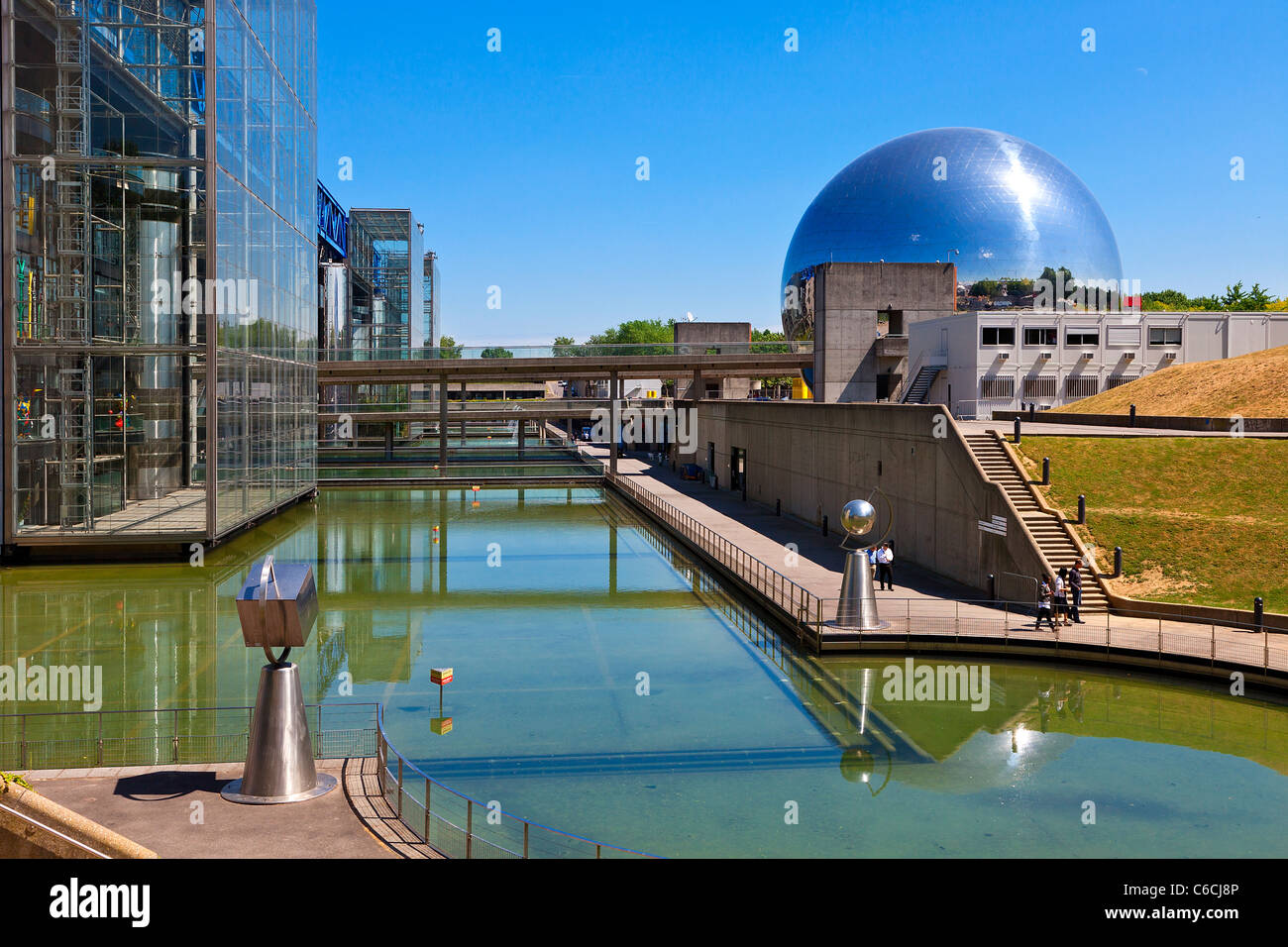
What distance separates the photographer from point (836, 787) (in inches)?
560

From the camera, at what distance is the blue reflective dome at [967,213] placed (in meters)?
80.7

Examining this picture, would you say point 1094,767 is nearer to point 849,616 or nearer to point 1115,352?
point 849,616

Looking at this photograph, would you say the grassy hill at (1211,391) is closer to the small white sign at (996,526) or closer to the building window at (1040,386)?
the building window at (1040,386)

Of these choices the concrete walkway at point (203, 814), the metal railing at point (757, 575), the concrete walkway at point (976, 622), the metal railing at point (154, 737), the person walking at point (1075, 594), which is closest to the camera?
the concrete walkway at point (203, 814)

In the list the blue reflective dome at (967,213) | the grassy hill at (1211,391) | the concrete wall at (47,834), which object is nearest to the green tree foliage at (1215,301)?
the blue reflective dome at (967,213)

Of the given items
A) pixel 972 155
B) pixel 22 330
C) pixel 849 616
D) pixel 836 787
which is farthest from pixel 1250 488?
pixel 972 155

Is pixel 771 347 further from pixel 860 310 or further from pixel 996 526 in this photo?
pixel 996 526

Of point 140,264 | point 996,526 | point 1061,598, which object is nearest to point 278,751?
point 1061,598

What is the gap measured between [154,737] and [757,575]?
50.1 feet

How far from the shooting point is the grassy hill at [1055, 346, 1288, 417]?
34469mm

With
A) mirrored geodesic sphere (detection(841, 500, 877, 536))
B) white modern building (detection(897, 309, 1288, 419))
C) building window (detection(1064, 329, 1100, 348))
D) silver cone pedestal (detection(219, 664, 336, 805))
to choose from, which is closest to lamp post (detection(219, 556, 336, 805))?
silver cone pedestal (detection(219, 664, 336, 805))

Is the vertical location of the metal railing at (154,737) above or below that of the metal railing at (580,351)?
below

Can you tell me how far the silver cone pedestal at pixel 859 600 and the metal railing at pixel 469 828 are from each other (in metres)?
10.5
